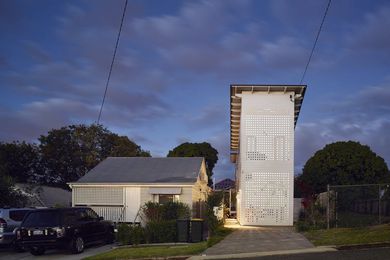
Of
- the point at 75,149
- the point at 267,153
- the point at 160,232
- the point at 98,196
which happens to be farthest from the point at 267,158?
the point at 75,149

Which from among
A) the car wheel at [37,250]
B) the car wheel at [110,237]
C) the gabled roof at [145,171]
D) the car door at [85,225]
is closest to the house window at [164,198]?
the gabled roof at [145,171]

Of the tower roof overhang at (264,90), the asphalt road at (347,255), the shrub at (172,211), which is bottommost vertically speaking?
the asphalt road at (347,255)

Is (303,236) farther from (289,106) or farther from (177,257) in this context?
(289,106)

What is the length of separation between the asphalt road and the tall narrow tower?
49.1 feet

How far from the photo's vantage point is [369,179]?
5278cm

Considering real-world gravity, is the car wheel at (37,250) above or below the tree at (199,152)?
below

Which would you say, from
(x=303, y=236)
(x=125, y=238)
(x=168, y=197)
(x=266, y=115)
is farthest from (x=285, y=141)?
(x=125, y=238)

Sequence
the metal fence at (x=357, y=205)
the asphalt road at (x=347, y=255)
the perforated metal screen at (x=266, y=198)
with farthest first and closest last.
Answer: the perforated metal screen at (x=266, y=198), the metal fence at (x=357, y=205), the asphalt road at (x=347, y=255)

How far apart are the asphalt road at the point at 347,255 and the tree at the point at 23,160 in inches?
2083

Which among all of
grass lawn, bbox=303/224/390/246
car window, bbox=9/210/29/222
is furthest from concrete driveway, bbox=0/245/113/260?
grass lawn, bbox=303/224/390/246

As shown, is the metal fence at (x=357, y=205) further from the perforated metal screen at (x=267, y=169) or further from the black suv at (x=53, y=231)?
the black suv at (x=53, y=231)

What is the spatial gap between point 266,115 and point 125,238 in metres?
14.1

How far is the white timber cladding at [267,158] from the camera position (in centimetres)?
3145

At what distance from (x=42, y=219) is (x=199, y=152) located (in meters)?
57.9
